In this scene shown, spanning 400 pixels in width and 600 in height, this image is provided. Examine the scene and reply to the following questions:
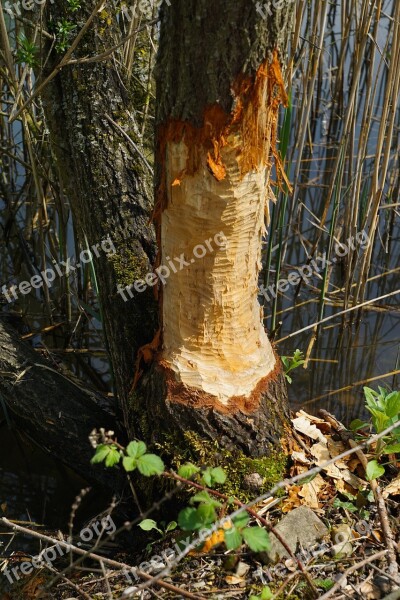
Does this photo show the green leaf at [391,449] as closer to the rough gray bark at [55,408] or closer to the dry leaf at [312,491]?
the dry leaf at [312,491]

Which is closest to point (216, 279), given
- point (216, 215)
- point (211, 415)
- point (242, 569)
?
point (216, 215)

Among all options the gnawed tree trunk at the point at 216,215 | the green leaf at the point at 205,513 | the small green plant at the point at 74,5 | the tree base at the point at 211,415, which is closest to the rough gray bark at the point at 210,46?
the gnawed tree trunk at the point at 216,215

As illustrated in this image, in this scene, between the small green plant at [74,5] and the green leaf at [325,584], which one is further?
the small green plant at [74,5]

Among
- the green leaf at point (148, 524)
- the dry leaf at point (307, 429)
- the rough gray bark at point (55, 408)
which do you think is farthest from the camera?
the rough gray bark at point (55, 408)

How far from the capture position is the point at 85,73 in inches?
65.2

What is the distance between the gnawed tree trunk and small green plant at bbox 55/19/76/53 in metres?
0.42

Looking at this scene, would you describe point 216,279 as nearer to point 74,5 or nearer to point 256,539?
point 256,539

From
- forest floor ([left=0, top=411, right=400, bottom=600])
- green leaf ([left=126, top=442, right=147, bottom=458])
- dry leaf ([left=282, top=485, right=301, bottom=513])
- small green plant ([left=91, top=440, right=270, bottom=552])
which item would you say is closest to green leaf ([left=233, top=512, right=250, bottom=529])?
small green plant ([left=91, top=440, right=270, bottom=552])

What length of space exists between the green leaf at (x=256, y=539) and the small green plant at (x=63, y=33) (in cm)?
127

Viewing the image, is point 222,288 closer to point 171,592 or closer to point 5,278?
point 171,592

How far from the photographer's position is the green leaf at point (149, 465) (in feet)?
3.79

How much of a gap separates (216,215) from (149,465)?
0.57m

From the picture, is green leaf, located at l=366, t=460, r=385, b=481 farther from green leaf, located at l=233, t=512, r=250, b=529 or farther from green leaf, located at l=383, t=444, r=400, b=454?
green leaf, located at l=233, t=512, r=250, b=529

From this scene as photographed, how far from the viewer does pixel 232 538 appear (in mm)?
1163
